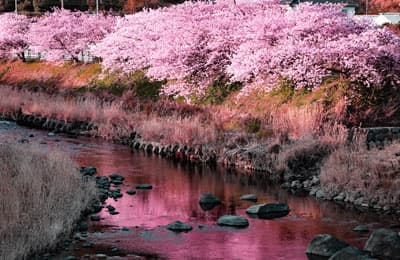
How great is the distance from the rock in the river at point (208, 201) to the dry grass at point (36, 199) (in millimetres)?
2762

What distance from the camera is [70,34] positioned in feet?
163

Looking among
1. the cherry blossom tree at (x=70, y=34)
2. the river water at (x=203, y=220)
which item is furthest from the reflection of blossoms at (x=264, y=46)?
the cherry blossom tree at (x=70, y=34)

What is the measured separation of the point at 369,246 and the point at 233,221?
337 centimetres

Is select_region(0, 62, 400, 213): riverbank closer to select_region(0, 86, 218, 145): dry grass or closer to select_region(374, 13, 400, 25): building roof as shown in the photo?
select_region(0, 86, 218, 145): dry grass

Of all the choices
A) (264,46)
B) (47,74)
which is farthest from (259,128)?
(47,74)

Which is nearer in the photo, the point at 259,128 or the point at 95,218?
the point at 95,218

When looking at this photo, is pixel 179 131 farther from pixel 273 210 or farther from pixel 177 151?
pixel 273 210

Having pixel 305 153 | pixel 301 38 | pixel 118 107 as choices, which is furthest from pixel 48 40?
pixel 305 153

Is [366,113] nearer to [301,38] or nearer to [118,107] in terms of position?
[301,38]

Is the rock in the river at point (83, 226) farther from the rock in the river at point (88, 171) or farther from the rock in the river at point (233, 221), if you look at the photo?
the rock in the river at point (88, 171)

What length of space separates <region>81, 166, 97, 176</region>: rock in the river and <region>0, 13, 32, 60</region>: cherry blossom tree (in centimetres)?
3519

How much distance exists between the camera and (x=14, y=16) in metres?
58.1

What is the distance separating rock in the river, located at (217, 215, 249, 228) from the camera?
16.0m

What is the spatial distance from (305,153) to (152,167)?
5.34 metres
